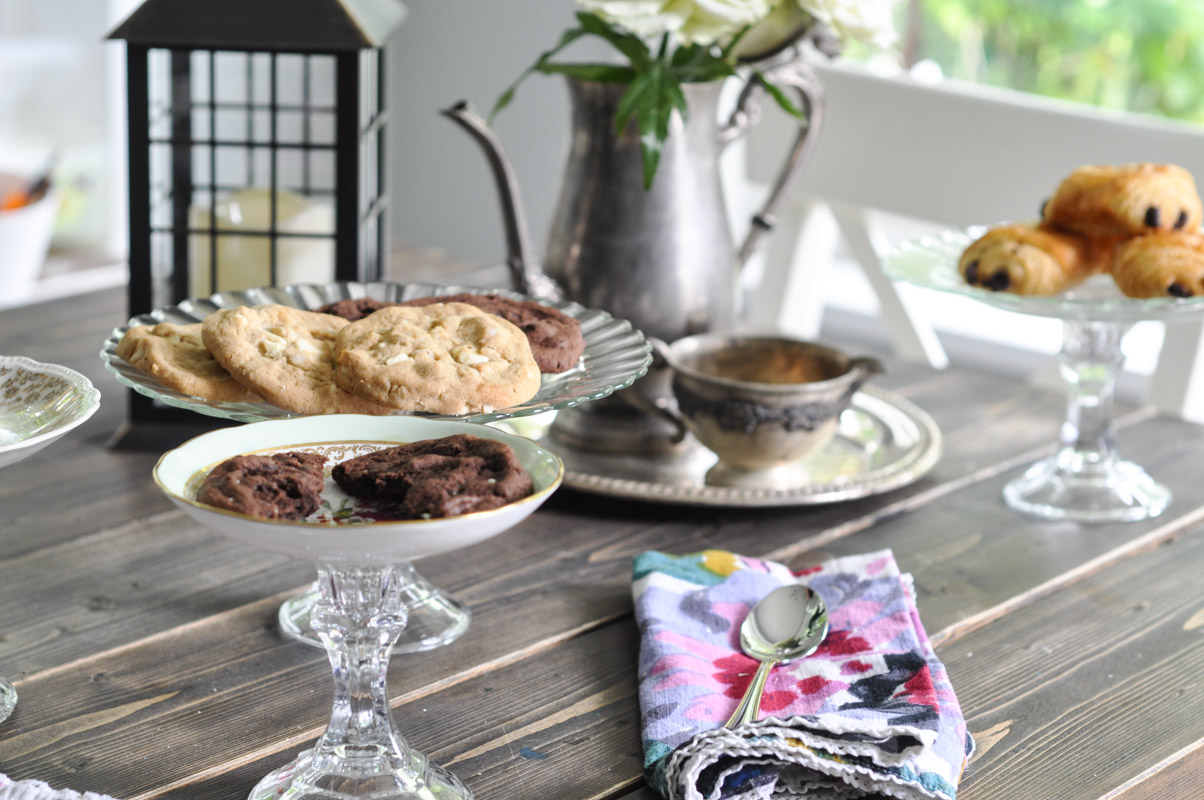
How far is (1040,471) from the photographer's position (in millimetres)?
1200

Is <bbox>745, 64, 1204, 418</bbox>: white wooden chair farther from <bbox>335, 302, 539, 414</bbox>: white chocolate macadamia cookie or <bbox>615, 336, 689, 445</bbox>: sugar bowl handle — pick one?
<bbox>335, 302, 539, 414</bbox>: white chocolate macadamia cookie

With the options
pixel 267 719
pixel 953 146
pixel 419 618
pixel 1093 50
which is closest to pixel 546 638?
pixel 419 618

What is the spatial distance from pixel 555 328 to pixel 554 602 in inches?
8.6

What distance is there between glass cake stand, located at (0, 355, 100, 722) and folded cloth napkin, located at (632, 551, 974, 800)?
14.8 inches

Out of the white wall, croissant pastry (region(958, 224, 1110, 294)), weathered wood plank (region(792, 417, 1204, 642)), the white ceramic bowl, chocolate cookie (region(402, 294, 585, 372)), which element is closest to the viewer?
the white ceramic bowl

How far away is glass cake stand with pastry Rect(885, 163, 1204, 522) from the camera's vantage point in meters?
1.05

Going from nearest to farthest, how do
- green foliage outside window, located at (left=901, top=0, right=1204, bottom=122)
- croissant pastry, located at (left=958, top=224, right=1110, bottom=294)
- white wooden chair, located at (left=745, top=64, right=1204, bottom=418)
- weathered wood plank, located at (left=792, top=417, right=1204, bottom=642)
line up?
weathered wood plank, located at (left=792, top=417, right=1204, bottom=642), croissant pastry, located at (left=958, top=224, right=1110, bottom=294), white wooden chair, located at (left=745, top=64, right=1204, bottom=418), green foliage outside window, located at (left=901, top=0, right=1204, bottom=122)

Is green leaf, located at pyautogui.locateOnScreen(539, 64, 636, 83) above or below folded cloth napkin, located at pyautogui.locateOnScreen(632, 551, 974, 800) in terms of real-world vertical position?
Answer: above

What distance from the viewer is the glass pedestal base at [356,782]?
0.67m

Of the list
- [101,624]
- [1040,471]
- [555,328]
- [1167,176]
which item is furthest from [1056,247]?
[101,624]

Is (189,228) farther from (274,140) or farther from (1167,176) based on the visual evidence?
(1167,176)

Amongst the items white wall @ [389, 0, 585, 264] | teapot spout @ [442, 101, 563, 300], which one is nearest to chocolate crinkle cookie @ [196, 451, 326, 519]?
teapot spout @ [442, 101, 563, 300]

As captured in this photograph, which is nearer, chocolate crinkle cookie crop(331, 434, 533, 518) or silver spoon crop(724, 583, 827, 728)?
chocolate crinkle cookie crop(331, 434, 533, 518)

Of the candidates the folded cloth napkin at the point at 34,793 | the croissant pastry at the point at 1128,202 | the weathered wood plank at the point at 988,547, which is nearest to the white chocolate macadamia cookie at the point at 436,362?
the folded cloth napkin at the point at 34,793
